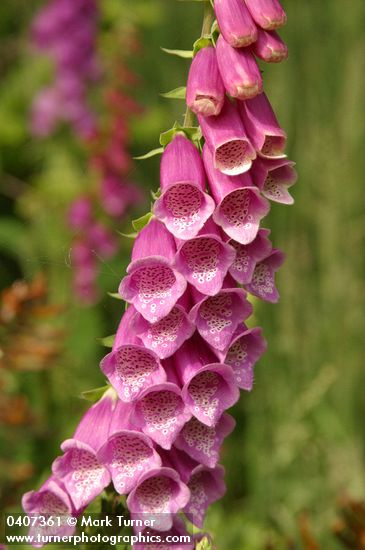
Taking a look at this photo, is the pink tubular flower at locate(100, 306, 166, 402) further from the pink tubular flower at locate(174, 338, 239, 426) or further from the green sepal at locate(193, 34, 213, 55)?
the green sepal at locate(193, 34, 213, 55)

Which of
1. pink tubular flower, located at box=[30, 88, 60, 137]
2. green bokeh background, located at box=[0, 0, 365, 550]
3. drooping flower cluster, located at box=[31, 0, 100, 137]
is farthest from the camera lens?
pink tubular flower, located at box=[30, 88, 60, 137]

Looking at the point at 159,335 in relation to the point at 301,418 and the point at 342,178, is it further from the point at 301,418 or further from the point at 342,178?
the point at 342,178

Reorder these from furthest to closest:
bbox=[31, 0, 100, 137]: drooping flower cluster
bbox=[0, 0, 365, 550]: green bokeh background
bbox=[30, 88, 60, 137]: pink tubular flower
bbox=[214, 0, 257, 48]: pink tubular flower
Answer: bbox=[30, 88, 60, 137]: pink tubular flower → bbox=[31, 0, 100, 137]: drooping flower cluster → bbox=[0, 0, 365, 550]: green bokeh background → bbox=[214, 0, 257, 48]: pink tubular flower

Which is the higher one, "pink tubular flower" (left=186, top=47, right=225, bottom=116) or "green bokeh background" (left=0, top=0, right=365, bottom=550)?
"pink tubular flower" (left=186, top=47, right=225, bottom=116)

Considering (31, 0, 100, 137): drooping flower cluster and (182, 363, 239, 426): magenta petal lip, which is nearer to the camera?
(182, 363, 239, 426): magenta petal lip

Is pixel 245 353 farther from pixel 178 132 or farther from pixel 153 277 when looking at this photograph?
pixel 178 132

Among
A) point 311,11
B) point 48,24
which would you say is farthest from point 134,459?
point 48,24

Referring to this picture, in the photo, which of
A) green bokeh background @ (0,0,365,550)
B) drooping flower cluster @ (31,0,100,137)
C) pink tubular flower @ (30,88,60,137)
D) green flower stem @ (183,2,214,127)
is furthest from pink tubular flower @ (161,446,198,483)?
pink tubular flower @ (30,88,60,137)

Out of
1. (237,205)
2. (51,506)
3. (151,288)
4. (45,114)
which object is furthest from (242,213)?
(45,114)
